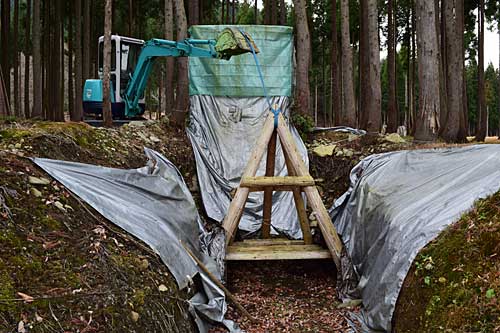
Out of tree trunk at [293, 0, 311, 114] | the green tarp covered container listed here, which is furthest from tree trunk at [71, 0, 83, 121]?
tree trunk at [293, 0, 311, 114]

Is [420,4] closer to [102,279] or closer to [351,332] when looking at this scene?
[351,332]

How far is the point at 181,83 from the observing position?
12.2 meters

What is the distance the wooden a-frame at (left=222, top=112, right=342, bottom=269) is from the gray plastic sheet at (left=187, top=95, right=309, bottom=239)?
1391 millimetres

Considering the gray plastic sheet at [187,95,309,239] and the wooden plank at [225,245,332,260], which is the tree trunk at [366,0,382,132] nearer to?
the gray plastic sheet at [187,95,309,239]

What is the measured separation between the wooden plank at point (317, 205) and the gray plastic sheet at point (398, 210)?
0.21 meters

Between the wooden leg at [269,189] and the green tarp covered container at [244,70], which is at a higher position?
the green tarp covered container at [244,70]

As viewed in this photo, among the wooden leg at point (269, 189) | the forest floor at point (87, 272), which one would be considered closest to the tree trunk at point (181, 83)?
the forest floor at point (87, 272)

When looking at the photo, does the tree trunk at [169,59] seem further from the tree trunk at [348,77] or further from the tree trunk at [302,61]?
the tree trunk at [348,77]

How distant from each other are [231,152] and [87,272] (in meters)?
6.74

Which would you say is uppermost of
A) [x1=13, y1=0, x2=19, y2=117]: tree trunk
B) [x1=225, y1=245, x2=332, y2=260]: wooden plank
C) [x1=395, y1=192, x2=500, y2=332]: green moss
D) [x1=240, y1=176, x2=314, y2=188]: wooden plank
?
[x1=13, y1=0, x2=19, y2=117]: tree trunk

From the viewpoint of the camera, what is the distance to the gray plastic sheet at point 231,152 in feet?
32.6

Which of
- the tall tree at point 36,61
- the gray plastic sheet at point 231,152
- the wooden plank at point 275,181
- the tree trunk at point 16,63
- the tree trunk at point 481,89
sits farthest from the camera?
the tree trunk at point 16,63

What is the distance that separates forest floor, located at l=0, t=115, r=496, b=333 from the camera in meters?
3.81

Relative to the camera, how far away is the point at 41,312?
11.8 feet
